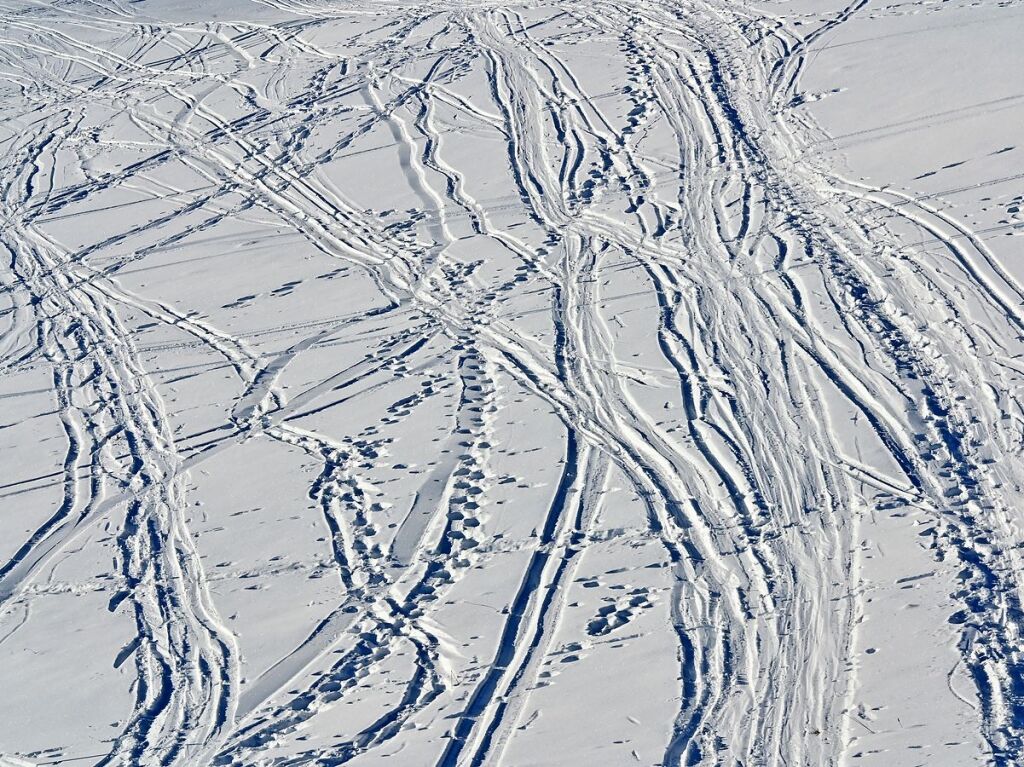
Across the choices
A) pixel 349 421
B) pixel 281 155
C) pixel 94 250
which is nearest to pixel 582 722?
pixel 349 421

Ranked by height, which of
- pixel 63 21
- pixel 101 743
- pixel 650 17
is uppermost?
pixel 63 21

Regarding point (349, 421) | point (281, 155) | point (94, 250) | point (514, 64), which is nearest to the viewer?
point (349, 421)

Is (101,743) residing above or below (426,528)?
below

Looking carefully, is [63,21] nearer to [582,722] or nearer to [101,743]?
[101,743]

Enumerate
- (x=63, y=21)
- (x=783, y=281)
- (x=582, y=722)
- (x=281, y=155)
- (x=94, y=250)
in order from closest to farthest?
(x=582, y=722)
(x=783, y=281)
(x=94, y=250)
(x=281, y=155)
(x=63, y=21)

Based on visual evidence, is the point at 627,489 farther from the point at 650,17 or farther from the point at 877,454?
the point at 650,17

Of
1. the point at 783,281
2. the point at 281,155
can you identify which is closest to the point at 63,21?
the point at 281,155

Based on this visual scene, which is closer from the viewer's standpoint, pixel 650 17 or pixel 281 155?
pixel 281 155
